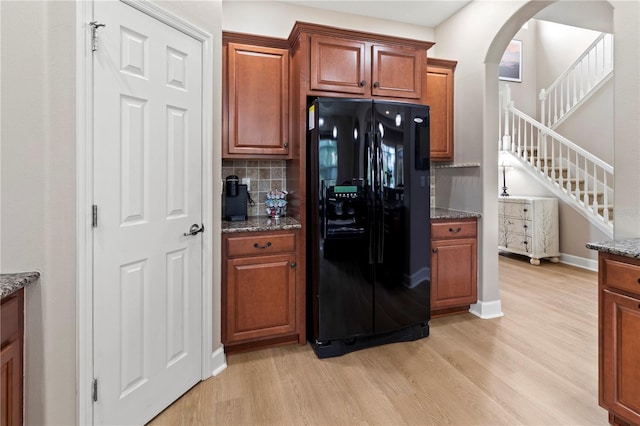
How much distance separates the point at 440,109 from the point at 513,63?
3930mm

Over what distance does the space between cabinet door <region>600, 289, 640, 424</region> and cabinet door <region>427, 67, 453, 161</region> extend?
195cm

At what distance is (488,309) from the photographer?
10.1 feet

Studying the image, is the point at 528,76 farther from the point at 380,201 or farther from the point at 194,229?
the point at 194,229

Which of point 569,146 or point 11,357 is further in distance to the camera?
point 569,146

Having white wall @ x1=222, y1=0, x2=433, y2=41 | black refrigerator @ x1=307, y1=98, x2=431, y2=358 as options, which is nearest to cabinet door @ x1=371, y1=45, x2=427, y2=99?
black refrigerator @ x1=307, y1=98, x2=431, y2=358

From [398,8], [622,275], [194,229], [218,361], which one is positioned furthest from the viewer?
[398,8]

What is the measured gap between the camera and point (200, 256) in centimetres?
207

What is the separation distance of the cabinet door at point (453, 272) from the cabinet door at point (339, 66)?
4.84 feet

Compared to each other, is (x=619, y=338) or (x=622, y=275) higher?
(x=622, y=275)

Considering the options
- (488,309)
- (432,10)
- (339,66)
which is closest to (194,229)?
(339,66)

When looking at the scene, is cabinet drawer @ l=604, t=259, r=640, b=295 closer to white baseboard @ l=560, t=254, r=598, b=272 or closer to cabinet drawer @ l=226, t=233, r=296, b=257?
cabinet drawer @ l=226, t=233, r=296, b=257

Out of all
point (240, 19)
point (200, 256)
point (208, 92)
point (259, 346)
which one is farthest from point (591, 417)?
point (240, 19)

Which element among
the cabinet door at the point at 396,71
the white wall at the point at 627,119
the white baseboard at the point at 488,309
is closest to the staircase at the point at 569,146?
the white baseboard at the point at 488,309

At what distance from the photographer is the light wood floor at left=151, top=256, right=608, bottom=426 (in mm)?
1771
